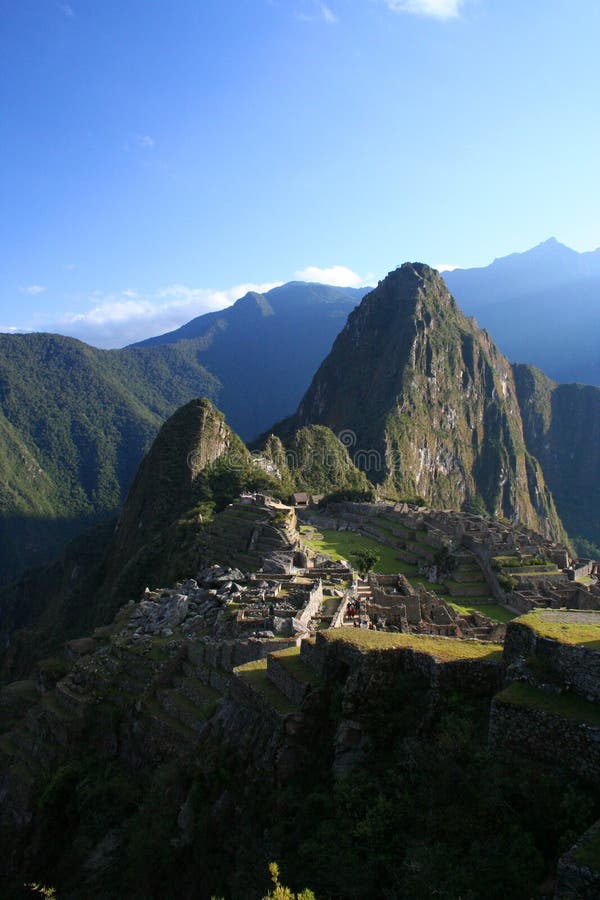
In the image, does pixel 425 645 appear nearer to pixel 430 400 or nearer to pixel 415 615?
pixel 415 615

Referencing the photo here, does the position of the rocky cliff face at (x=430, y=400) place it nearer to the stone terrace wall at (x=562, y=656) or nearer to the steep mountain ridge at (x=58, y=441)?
the steep mountain ridge at (x=58, y=441)

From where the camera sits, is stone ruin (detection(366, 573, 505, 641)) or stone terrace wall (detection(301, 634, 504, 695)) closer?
stone terrace wall (detection(301, 634, 504, 695))

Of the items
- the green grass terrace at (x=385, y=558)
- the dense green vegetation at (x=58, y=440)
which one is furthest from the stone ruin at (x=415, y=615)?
the dense green vegetation at (x=58, y=440)

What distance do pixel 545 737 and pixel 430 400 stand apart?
147 metres

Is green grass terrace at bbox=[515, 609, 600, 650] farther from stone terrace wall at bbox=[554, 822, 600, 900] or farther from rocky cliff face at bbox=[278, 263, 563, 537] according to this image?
rocky cliff face at bbox=[278, 263, 563, 537]

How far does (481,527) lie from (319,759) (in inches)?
1942

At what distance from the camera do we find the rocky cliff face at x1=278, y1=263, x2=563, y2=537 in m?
142

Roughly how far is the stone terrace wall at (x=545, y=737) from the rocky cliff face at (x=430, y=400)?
403 ft

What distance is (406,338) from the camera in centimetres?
14950

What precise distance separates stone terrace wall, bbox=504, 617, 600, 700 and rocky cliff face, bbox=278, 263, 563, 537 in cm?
12174

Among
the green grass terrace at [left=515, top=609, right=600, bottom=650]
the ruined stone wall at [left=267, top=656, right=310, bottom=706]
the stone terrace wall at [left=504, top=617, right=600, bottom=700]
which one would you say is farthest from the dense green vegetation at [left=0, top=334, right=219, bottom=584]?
the stone terrace wall at [left=504, top=617, right=600, bottom=700]

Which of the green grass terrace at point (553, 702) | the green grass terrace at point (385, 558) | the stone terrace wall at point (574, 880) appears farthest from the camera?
the green grass terrace at point (385, 558)

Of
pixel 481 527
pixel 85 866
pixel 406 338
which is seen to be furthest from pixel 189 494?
pixel 406 338

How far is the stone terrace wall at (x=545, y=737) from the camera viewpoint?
22.2 feet
